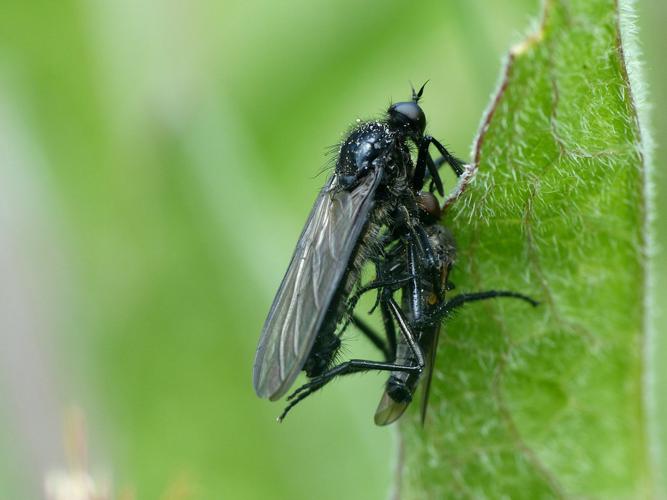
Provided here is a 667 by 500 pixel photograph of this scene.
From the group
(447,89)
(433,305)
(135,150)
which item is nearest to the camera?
(433,305)

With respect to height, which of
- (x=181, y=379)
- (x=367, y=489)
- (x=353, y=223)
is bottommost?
(x=367, y=489)

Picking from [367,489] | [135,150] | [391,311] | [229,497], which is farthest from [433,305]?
[135,150]

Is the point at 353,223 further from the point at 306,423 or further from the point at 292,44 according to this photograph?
the point at 292,44

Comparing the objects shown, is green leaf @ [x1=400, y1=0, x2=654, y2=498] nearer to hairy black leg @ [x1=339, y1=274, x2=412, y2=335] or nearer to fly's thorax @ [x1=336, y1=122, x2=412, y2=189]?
hairy black leg @ [x1=339, y1=274, x2=412, y2=335]

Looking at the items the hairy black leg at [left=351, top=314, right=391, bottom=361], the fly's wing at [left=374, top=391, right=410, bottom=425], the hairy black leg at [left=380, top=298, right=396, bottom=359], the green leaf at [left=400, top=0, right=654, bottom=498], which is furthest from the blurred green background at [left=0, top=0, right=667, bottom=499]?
the green leaf at [left=400, top=0, right=654, bottom=498]

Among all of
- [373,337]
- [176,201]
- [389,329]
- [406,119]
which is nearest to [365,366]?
[389,329]

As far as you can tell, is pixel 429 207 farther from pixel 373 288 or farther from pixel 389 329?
pixel 389 329
